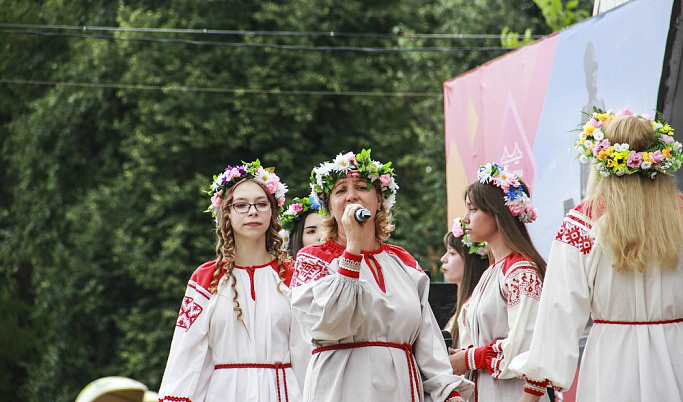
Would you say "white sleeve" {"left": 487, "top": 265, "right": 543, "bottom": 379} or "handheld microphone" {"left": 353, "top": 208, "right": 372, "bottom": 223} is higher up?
"handheld microphone" {"left": 353, "top": 208, "right": 372, "bottom": 223}

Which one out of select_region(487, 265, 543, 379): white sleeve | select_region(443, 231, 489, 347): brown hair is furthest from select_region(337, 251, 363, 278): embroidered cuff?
select_region(443, 231, 489, 347): brown hair

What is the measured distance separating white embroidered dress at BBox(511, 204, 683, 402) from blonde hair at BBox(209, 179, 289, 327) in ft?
6.14

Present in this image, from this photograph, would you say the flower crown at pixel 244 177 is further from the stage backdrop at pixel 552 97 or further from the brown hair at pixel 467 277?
the stage backdrop at pixel 552 97

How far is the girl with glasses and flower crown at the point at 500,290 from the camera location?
5.18 m

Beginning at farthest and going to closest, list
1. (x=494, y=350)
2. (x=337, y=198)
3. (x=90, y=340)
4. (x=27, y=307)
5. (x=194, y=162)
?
(x=27, y=307) < (x=90, y=340) < (x=194, y=162) < (x=494, y=350) < (x=337, y=198)

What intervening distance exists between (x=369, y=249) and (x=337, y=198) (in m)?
0.29

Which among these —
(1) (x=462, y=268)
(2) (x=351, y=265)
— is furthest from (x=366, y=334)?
(1) (x=462, y=268)

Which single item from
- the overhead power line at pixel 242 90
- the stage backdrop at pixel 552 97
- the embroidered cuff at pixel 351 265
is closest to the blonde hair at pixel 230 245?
the embroidered cuff at pixel 351 265

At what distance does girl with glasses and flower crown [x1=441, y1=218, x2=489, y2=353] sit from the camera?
19.8 feet

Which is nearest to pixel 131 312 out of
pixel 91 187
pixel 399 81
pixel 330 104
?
pixel 91 187

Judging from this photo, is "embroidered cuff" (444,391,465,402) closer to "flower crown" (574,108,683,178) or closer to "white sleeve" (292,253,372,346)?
"white sleeve" (292,253,372,346)

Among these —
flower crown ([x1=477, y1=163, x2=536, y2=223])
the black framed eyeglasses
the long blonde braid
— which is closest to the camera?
the long blonde braid

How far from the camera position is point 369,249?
15.4 feet

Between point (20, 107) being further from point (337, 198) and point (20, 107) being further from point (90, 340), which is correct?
point (337, 198)
